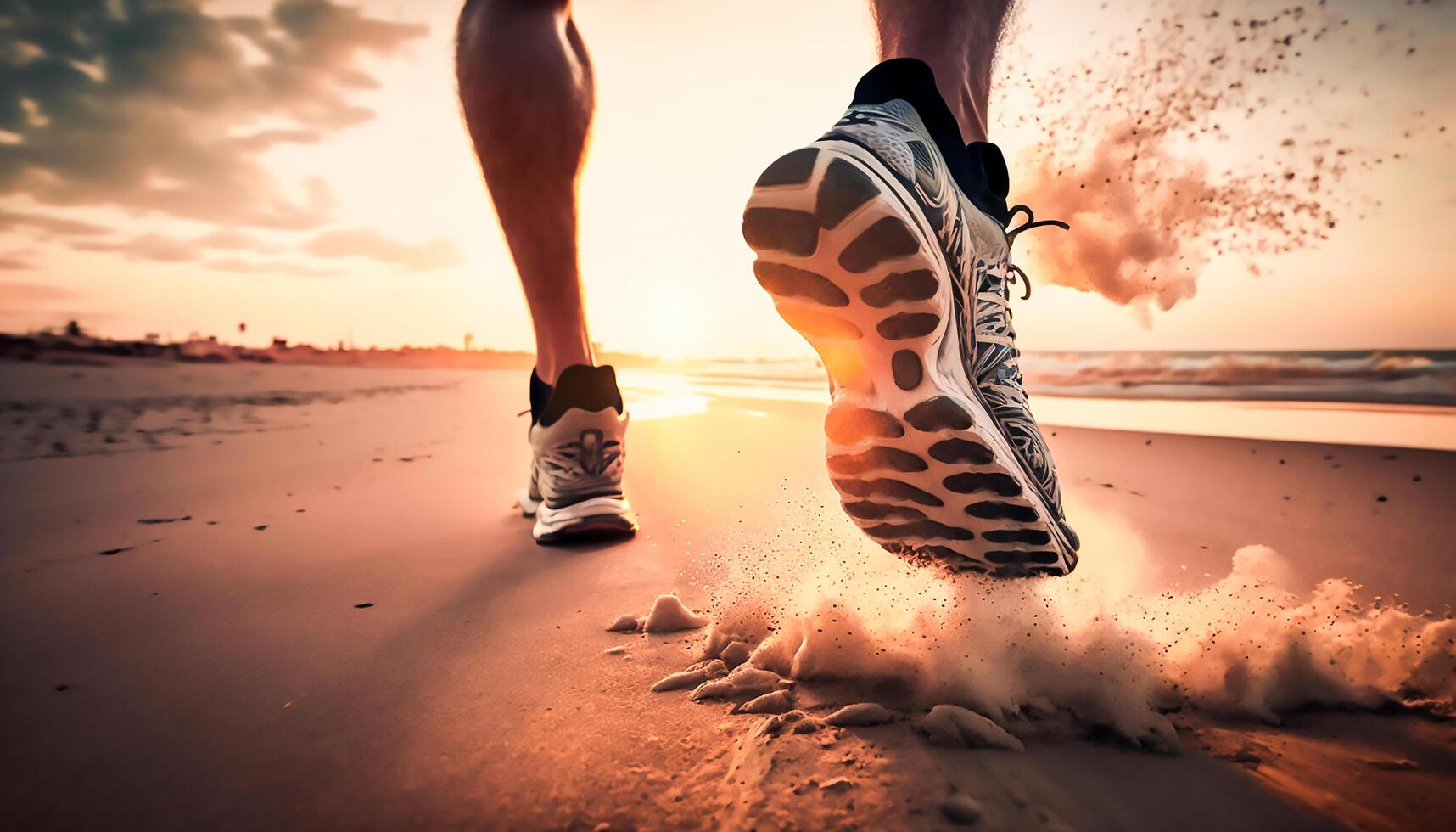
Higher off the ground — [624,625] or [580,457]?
[580,457]

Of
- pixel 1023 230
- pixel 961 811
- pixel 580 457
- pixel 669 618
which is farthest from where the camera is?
pixel 580 457

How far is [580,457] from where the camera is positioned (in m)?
1.55

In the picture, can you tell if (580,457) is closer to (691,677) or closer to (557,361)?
(557,361)

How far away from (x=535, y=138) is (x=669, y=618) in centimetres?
112

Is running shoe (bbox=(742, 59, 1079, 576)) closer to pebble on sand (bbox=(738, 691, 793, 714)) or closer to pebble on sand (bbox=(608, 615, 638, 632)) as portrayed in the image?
pebble on sand (bbox=(738, 691, 793, 714))

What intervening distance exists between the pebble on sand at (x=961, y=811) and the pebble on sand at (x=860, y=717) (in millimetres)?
133

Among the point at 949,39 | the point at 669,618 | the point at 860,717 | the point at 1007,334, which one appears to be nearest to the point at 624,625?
the point at 669,618

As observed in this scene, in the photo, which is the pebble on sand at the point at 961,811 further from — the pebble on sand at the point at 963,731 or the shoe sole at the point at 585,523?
the shoe sole at the point at 585,523

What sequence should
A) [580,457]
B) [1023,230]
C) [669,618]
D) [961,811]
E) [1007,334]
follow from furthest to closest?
[580,457]
[1023,230]
[1007,334]
[669,618]
[961,811]

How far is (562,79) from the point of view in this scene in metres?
1.51

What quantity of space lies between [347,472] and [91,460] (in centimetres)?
100

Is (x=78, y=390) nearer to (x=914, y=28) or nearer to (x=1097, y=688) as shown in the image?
(x=914, y=28)

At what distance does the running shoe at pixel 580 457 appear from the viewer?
1476mm

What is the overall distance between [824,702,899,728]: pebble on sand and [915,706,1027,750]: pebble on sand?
44mm
